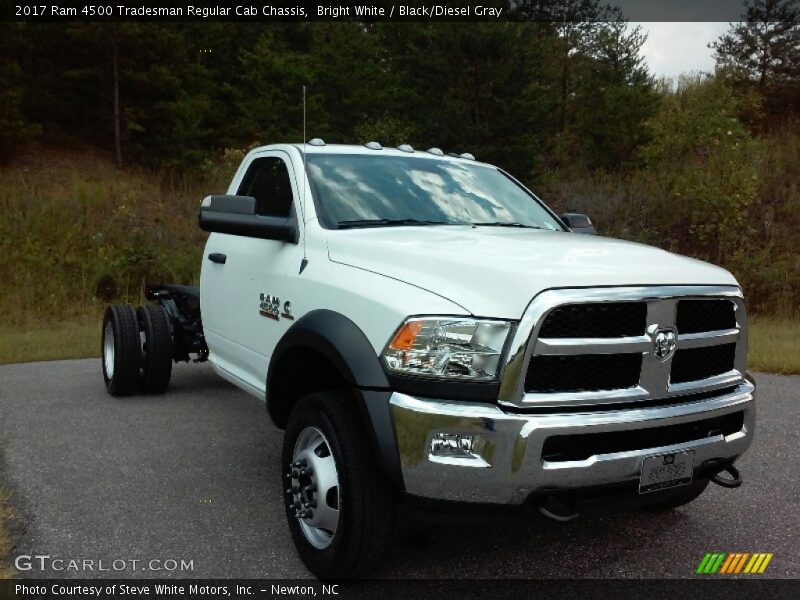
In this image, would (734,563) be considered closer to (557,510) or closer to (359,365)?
(557,510)

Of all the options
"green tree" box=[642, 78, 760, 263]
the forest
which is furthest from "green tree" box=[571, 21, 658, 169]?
"green tree" box=[642, 78, 760, 263]

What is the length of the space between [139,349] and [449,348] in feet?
14.5

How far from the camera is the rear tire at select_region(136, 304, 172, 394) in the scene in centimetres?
648

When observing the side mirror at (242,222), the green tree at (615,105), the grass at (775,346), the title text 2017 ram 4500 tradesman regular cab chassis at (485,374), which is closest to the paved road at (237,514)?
the title text 2017 ram 4500 tradesman regular cab chassis at (485,374)

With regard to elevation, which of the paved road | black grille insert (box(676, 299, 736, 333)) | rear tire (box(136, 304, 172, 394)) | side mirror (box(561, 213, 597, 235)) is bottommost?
the paved road

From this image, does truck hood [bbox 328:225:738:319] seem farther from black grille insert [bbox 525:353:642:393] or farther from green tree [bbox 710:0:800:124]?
green tree [bbox 710:0:800:124]

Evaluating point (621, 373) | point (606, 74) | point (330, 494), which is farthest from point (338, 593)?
point (606, 74)

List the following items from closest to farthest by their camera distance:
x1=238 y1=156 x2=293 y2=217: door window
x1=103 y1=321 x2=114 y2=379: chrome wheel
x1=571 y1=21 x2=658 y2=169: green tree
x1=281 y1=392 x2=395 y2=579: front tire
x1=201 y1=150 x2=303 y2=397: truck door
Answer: x1=281 y1=392 x2=395 y2=579: front tire < x1=201 y1=150 x2=303 y2=397: truck door < x1=238 y1=156 x2=293 y2=217: door window < x1=103 y1=321 x2=114 y2=379: chrome wheel < x1=571 y1=21 x2=658 y2=169: green tree

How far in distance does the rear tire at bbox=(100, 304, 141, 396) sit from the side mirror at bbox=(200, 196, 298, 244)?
2798mm

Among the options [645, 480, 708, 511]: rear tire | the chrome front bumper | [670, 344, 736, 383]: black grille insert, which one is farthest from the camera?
[645, 480, 708, 511]: rear tire

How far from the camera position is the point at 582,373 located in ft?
9.49

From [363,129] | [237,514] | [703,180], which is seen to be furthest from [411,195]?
[363,129]

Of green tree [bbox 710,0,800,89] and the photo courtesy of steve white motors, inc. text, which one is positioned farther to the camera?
green tree [bbox 710,0,800,89]

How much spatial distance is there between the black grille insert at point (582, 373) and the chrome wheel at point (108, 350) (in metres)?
5.05
